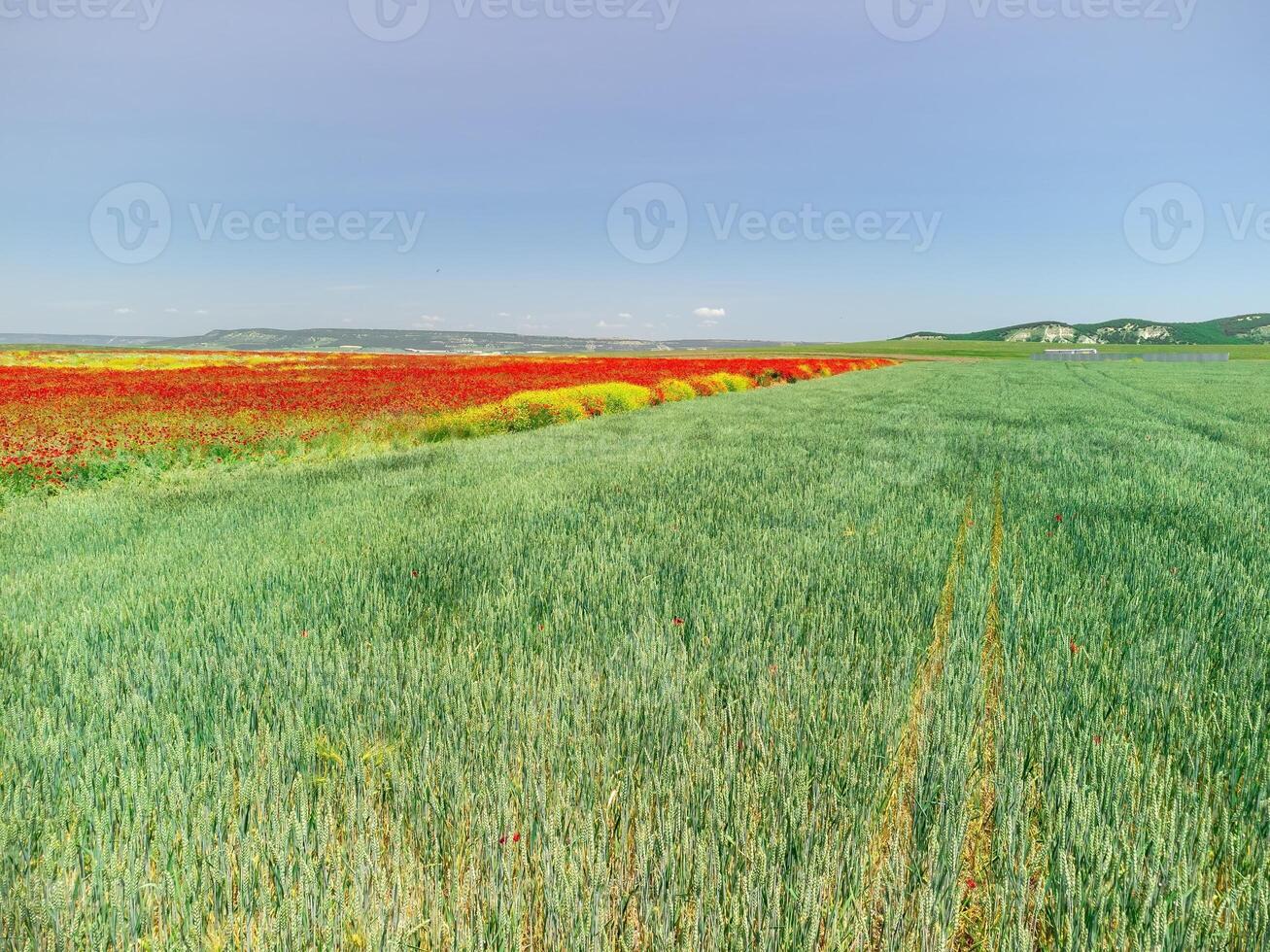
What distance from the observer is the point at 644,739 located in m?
2.10

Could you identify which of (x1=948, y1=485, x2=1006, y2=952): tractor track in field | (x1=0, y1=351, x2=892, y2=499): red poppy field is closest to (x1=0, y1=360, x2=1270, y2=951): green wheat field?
(x1=948, y1=485, x2=1006, y2=952): tractor track in field

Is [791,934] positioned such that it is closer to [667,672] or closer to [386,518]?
[667,672]

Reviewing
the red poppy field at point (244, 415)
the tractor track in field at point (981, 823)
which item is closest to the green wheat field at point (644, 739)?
the tractor track in field at point (981, 823)

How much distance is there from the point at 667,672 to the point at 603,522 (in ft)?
9.08

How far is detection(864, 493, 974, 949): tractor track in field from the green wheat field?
1 centimetres

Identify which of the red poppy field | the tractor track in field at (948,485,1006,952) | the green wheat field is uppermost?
the red poppy field

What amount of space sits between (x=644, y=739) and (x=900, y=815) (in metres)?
0.82

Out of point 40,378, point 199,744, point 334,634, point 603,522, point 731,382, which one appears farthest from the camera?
point 731,382

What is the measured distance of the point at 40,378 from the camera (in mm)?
25750

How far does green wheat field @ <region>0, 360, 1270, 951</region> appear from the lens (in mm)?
1437

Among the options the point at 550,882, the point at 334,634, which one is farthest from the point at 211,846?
the point at 334,634

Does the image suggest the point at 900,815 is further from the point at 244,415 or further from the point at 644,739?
the point at 244,415

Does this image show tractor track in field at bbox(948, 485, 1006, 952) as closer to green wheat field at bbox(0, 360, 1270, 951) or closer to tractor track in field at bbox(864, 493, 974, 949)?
green wheat field at bbox(0, 360, 1270, 951)

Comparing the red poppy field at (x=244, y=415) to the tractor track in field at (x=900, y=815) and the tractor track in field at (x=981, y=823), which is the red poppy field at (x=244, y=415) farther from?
the tractor track in field at (x=981, y=823)
